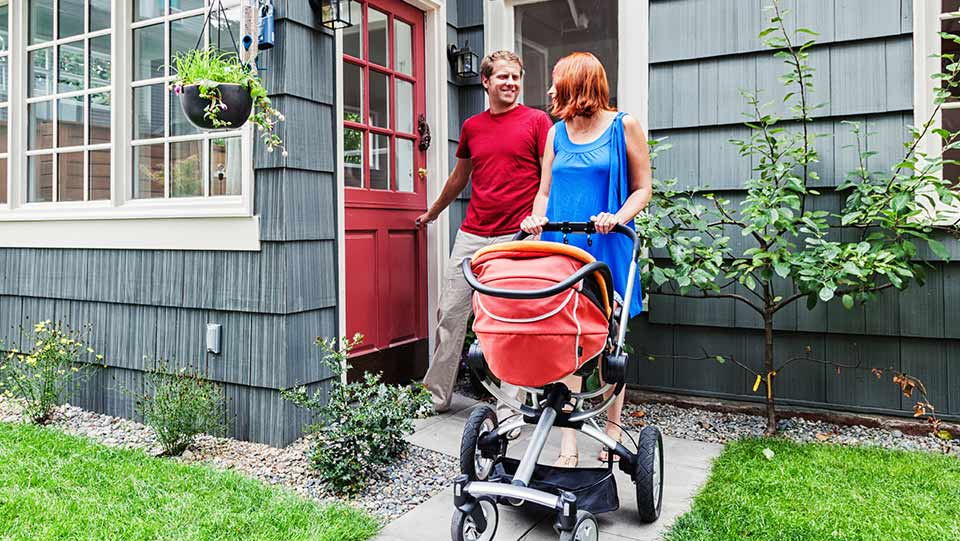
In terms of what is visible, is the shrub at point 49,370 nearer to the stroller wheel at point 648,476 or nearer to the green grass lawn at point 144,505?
the green grass lawn at point 144,505

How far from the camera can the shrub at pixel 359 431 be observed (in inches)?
92.9

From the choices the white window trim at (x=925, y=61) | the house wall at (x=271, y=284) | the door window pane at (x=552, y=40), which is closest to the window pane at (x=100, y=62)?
the house wall at (x=271, y=284)

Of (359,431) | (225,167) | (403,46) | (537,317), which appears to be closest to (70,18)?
(225,167)

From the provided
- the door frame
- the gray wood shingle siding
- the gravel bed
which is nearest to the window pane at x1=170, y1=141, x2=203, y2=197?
the gravel bed

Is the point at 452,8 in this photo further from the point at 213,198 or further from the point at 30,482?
the point at 30,482

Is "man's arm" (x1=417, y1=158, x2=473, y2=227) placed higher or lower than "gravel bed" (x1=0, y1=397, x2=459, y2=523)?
higher

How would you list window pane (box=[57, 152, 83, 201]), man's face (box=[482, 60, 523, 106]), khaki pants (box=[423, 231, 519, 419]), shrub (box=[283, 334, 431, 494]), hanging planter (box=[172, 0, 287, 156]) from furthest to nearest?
1. window pane (box=[57, 152, 83, 201])
2. khaki pants (box=[423, 231, 519, 419])
3. man's face (box=[482, 60, 523, 106])
4. hanging planter (box=[172, 0, 287, 156])
5. shrub (box=[283, 334, 431, 494])

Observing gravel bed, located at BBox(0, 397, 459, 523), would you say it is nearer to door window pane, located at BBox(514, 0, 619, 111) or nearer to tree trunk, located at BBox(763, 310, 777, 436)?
tree trunk, located at BBox(763, 310, 777, 436)

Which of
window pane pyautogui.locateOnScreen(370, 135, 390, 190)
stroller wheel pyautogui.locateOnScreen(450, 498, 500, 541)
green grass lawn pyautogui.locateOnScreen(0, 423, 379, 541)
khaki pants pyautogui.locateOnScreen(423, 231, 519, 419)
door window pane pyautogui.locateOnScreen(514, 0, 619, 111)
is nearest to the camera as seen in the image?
stroller wheel pyautogui.locateOnScreen(450, 498, 500, 541)

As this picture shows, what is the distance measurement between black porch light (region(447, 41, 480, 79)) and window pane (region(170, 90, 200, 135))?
1449 mm

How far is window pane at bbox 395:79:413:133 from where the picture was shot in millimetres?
3615

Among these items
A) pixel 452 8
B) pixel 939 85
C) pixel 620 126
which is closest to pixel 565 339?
pixel 620 126

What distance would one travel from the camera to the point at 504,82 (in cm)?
297

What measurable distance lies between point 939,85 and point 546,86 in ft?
6.20
